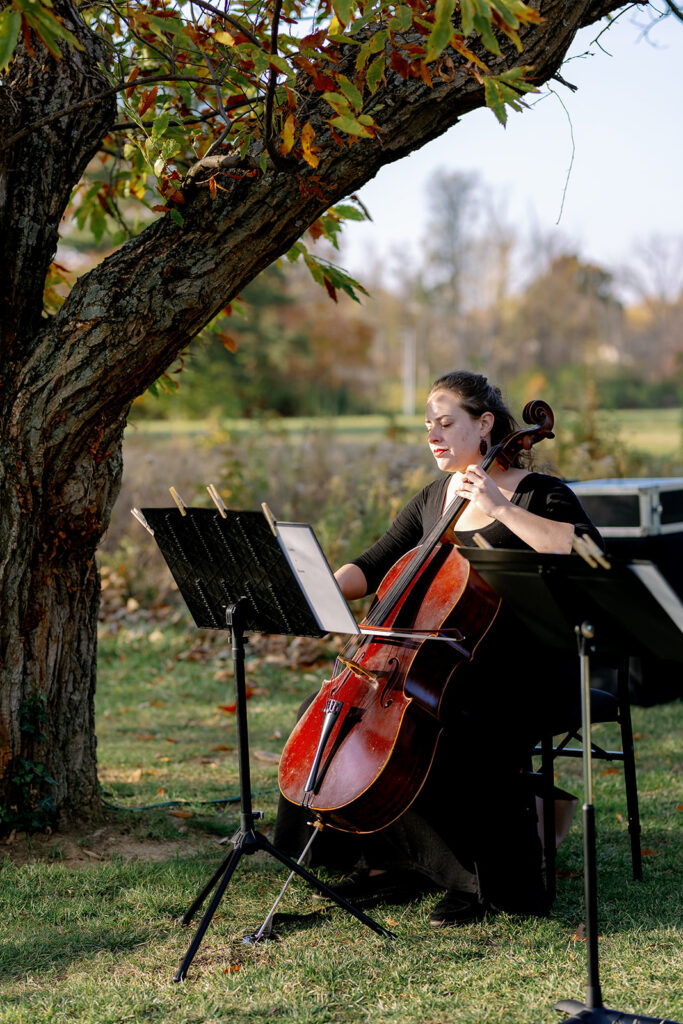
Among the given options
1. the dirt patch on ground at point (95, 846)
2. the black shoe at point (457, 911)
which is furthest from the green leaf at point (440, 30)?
the dirt patch on ground at point (95, 846)

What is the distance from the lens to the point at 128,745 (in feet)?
18.4

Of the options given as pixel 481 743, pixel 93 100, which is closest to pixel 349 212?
pixel 93 100

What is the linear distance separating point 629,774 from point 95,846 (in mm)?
1990

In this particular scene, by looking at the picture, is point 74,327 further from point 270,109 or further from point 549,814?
point 549,814

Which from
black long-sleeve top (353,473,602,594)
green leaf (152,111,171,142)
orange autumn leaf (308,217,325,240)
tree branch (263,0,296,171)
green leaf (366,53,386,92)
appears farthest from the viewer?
orange autumn leaf (308,217,325,240)

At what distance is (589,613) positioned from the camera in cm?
244

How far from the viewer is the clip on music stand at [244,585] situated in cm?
285

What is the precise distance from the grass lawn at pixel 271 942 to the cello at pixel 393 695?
422mm

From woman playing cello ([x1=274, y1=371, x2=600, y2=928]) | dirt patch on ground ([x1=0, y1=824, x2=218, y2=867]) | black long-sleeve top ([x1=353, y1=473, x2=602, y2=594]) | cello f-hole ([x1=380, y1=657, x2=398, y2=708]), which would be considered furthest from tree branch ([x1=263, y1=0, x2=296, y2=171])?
dirt patch on ground ([x1=0, y1=824, x2=218, y2=867])

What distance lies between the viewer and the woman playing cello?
3.26 m

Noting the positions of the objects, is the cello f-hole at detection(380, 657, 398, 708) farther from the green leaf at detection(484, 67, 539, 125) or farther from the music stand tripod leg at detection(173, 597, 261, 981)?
the green leaf at detection(484, 67, 539, 125)

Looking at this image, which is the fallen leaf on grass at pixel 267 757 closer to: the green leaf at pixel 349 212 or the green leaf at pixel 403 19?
the green leaf at pixel 349 212

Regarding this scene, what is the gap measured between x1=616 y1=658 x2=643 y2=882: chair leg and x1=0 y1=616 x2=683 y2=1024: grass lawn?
0.09m

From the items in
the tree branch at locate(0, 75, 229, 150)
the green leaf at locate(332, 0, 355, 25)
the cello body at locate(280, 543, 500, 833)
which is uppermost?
the tree branch at locate(0, 75, 229, 150)
